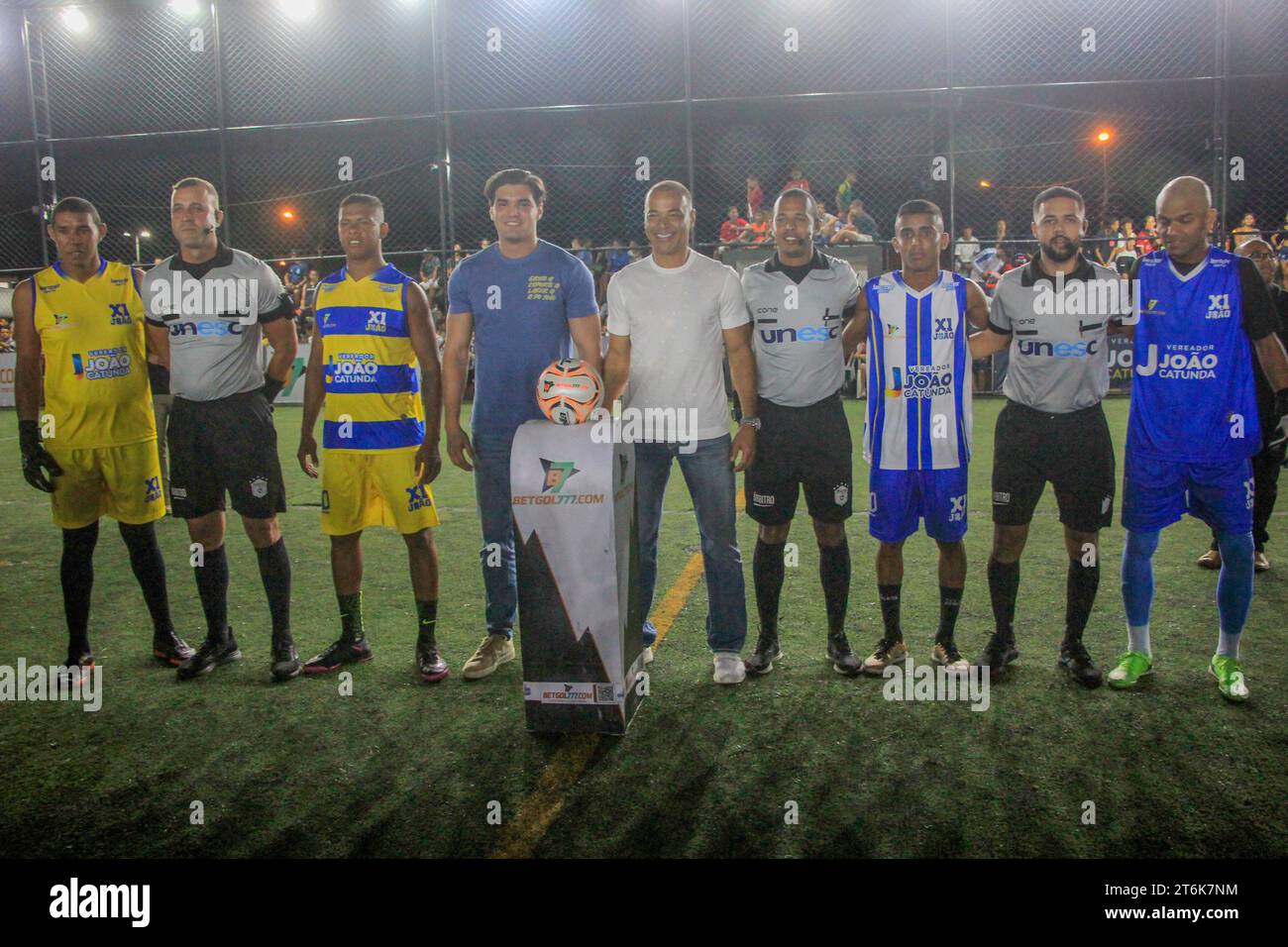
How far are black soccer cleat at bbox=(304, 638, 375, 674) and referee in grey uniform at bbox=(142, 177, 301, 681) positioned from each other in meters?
0.08

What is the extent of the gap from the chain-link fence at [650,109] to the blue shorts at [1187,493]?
11187 mm

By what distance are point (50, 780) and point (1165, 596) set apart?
4.87m

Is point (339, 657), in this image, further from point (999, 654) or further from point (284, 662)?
point (999, 654)

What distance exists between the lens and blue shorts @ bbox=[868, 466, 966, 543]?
407 cm

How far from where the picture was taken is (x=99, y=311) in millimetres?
4371

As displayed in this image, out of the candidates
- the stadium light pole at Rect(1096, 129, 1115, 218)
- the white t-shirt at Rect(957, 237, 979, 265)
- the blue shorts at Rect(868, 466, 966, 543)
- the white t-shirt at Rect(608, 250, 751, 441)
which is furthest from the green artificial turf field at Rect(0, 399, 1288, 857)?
the stadium light pole at Rect(1096, 129, 1115, 218)

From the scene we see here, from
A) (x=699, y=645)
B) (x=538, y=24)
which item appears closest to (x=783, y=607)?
(x=699, y=645)

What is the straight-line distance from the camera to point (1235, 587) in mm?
3930

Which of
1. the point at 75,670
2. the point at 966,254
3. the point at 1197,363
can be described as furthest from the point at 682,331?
the point at 966,254

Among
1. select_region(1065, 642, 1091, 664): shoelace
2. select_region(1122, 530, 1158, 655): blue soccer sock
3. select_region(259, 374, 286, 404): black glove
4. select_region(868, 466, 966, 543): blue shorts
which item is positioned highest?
select_region(259, 374, 286, 404): black glove

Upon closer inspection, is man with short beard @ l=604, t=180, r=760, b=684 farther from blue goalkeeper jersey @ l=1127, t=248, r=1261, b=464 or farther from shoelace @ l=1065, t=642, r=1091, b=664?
blue goalkeeper jersey @ l=1127, t=248, r=1261, b=464

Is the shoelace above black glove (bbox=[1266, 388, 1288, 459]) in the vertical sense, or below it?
below

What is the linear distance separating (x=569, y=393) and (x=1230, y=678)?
8.75ft

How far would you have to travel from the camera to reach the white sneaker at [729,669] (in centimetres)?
405
